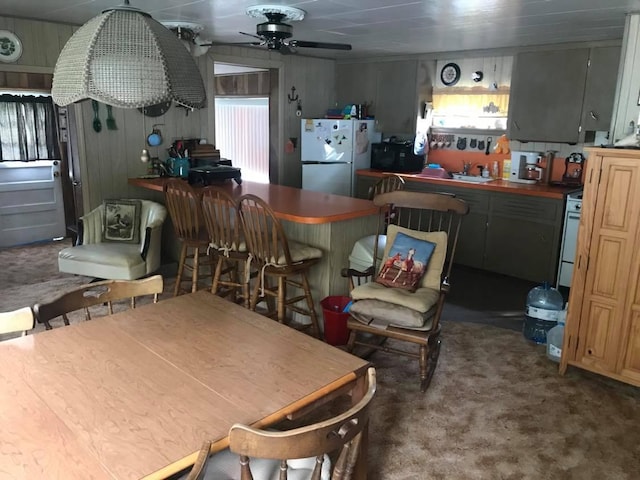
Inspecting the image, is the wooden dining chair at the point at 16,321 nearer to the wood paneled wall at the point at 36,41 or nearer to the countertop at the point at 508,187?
the wood paneled wall at the point at 36,41

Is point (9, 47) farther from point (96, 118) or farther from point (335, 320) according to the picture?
point (335, 320)

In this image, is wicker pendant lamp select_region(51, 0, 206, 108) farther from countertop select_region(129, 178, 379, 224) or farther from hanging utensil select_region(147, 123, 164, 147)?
hanging utensil select_region(147, 123, 164, 147)

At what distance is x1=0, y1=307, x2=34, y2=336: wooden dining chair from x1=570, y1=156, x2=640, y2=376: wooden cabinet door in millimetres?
2763

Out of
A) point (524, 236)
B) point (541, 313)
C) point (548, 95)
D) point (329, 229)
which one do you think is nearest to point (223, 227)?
point (329, 229)

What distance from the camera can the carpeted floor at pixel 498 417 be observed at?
2.32 meters

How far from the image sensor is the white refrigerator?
601 cm

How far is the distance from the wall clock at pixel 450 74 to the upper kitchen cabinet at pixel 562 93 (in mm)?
772

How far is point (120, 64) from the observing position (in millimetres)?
1504

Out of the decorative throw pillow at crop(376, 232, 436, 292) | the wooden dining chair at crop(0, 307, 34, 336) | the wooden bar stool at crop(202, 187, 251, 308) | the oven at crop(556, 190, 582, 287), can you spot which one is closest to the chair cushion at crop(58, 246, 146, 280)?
the wooden bar stool at crop(202, 187, 251, 308)

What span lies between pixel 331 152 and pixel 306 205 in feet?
8.57

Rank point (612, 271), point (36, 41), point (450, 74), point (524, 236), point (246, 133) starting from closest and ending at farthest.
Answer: point (612, 271) → point (36, 41) → point (524, 236) → point (450, 74) → point (246, 133)

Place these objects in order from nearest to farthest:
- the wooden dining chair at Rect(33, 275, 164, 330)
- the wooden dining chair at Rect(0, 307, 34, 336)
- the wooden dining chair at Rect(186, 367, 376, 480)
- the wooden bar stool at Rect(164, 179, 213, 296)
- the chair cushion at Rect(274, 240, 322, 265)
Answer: the wooden dining chair at Rect(186, 367, 376, 480) → the wooden dining chair at Rect(0, 307, 34, 336) → the wooden dining chair at Rect(33, 275, 164, 330) → the chair cushion at Rect(274, 240, 322, 265) → the wooden bar stool at Rect(164, 179, 213, 296)

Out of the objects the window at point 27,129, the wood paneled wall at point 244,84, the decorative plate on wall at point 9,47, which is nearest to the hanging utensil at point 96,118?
the decorative plate on wall at point 9,47

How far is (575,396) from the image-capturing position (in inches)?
114
